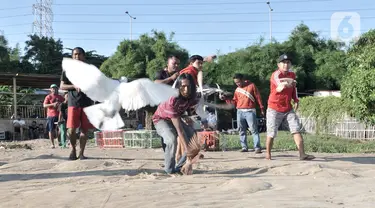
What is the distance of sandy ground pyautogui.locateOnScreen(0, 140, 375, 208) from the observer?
3.85 metres

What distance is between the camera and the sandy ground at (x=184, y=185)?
3848mm

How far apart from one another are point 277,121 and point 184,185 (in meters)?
3.11

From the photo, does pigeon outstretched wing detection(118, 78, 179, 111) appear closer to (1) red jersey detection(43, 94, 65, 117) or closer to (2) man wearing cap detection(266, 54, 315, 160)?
(2) man wearing cap detection(266, 54, 315, 160)

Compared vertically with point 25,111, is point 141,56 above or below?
above

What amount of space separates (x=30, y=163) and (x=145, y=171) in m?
1.88

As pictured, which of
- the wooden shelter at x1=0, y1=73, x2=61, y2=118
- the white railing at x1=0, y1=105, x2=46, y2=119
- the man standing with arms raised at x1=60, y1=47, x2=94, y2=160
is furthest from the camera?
the white railing at x1=0, y1=105, x2=46, y2=119

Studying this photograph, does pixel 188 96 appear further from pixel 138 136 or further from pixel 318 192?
pixel 138 136

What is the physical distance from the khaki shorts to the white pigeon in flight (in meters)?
2.54

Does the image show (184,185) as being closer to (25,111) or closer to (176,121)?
(176,121)

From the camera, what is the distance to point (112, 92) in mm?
5230

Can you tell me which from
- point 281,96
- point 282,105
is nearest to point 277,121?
point 282,105

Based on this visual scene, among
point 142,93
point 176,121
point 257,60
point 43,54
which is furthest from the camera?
point 43,54

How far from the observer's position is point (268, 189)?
4.41 m

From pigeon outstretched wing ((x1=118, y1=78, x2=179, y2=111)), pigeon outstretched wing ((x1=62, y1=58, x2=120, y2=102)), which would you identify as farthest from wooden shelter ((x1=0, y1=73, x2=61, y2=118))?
pigeon outstretched wing ((x1=118, y1=78, x2=179, y2=111))
